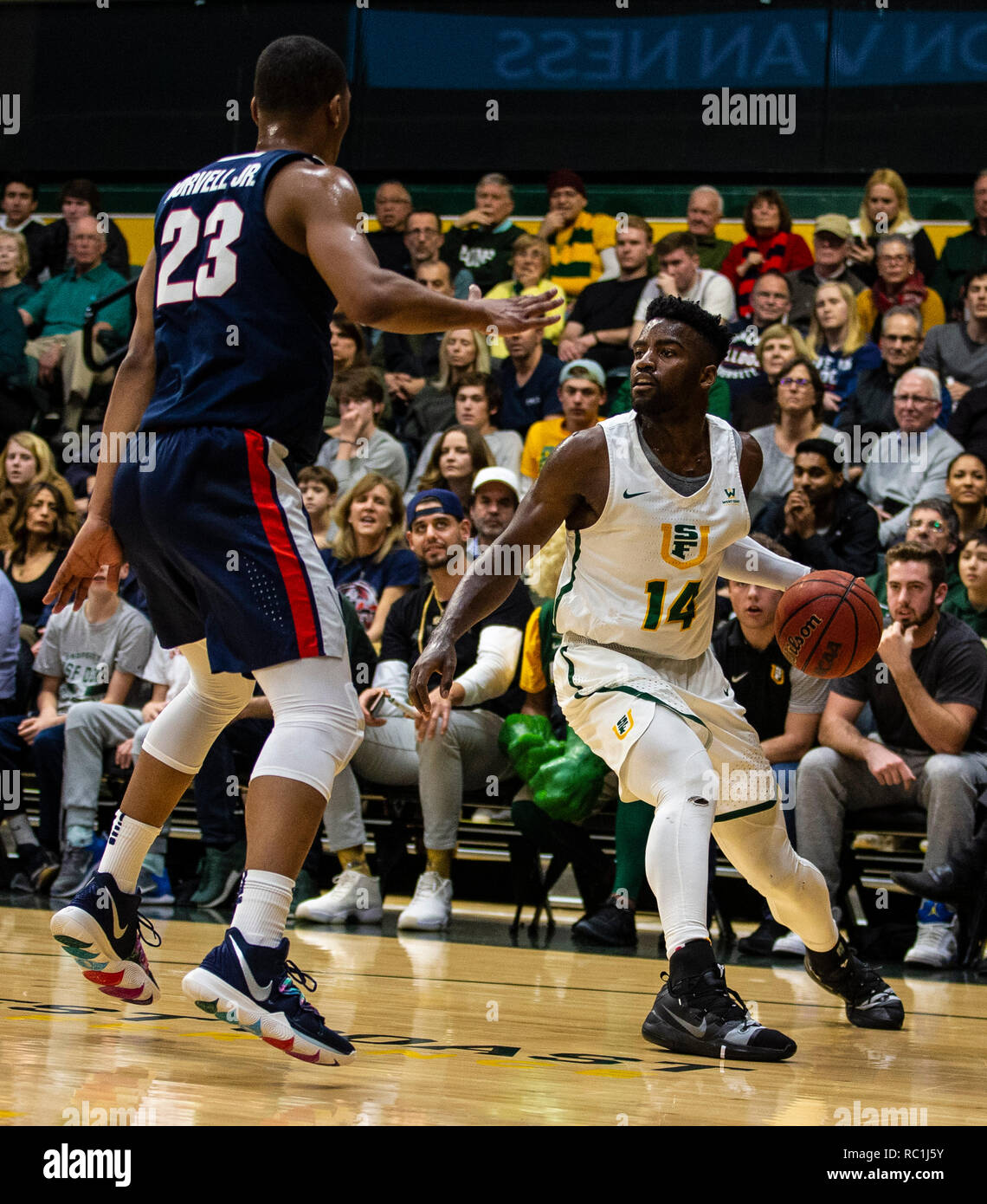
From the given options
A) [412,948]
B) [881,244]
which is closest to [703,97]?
[881,244]

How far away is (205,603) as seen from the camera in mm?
3006

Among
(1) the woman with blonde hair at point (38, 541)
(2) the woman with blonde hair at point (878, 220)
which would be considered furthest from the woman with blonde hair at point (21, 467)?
(2) the woman with blonde hair at point (878, 220)

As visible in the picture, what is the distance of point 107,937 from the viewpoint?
10.4 feet

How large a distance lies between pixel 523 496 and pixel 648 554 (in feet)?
8.19

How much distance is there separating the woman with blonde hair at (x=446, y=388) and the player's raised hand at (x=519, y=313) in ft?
20.3

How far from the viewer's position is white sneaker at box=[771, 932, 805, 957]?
5660mm

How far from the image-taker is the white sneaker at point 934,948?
5613mm

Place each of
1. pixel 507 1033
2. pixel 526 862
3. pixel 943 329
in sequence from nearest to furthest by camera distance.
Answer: pixel 507 1033 → pixel 526 862 → pixel 943 329

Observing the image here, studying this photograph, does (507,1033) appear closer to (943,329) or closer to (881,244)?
(943,329)

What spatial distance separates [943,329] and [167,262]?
642 cm

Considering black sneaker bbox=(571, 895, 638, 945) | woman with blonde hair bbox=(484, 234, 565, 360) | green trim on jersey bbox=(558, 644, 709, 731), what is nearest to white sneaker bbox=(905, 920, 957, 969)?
black sneaker bbox=(571, 895, 638, 945)

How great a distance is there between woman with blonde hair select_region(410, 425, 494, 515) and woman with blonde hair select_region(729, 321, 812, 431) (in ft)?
5.38

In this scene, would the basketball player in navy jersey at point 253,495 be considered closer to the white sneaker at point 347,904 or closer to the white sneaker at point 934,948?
the white sneaker at point 347,904

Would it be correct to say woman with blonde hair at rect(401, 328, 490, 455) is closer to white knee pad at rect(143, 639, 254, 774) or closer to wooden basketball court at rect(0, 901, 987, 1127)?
wooden basketball court at rect(0, 901, 987, 1127)
